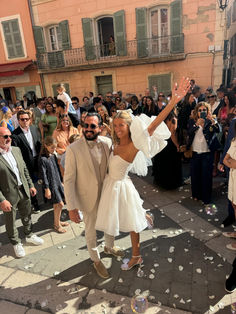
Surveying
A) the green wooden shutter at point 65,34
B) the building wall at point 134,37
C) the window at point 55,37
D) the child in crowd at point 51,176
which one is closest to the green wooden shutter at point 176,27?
the building wall at point 134,37

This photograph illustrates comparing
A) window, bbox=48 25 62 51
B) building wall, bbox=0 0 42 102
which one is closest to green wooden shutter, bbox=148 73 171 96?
window, bbox=48 25 62 51

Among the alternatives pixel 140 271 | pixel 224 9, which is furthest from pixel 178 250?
pixel 224 9

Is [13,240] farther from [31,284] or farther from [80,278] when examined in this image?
[80,278]

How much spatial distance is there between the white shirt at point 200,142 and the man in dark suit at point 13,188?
3.10 metres

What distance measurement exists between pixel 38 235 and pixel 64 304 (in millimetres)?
1601

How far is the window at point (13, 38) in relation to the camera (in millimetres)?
14883

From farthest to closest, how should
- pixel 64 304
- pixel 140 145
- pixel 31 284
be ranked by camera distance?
pixel 31 284, pixel 64 304, pixel 140 145

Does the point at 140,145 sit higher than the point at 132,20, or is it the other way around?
the point at 132,20

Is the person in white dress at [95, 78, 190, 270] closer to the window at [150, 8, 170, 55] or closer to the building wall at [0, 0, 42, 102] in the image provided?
the window at [150, 8, 170, 55]

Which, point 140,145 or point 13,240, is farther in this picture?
point 13,240

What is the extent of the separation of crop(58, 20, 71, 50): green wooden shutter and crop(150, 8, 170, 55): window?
16.5 ft

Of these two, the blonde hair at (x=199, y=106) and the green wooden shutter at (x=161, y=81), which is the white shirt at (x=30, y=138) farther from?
the green wooden shutter at (x=161, y=81)


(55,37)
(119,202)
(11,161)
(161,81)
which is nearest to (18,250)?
(11,161)

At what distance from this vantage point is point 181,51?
38.5ft
